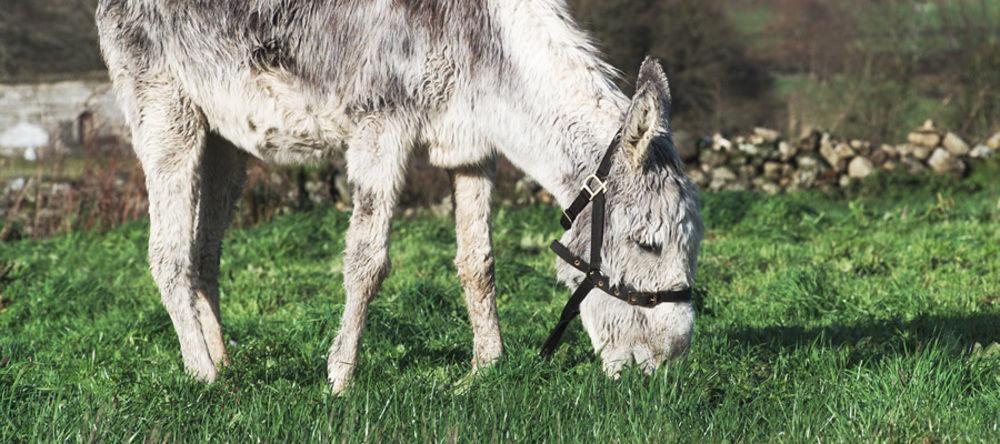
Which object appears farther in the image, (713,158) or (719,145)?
(719,145)

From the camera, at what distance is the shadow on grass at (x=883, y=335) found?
487cm

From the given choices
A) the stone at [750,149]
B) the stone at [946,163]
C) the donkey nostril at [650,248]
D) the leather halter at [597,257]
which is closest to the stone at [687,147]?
the stone at [750,149]

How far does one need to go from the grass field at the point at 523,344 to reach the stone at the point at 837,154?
254 centimetres

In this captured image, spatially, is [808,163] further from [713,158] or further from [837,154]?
[713,158]

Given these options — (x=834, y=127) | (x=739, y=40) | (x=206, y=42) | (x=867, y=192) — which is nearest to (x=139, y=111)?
(x=206, y=42)

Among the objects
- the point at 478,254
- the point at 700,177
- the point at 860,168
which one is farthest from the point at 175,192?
the point at 860,168

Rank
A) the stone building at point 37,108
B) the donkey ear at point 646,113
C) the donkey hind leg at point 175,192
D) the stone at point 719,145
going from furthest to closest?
the stone building at point 37,108
the stone at point 719,145
the donkey hind leg at point 175,192
the donkey ear at point 646,113

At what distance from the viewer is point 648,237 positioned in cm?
417

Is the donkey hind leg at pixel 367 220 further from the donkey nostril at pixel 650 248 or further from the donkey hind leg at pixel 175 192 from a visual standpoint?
the donkey nostril at pixel 650 248

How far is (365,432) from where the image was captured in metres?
3.61

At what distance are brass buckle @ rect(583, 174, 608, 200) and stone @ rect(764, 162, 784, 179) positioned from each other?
27.1 ft

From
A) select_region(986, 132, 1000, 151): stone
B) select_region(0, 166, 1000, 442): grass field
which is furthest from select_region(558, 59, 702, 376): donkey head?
select_region(986, 132, 1000, 151): stone

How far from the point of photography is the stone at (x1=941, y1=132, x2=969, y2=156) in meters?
12.3

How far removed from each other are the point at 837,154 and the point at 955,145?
4.33ft
